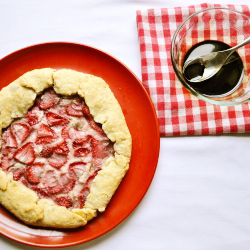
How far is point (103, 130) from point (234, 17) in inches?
49.8

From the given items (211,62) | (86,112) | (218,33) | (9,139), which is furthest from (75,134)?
(218,33)

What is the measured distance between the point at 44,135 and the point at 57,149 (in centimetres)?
13

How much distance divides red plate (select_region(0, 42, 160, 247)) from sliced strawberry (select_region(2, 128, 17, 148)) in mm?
357

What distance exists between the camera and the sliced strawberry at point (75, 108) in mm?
2087

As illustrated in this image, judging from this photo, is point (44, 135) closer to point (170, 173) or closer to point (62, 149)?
point (62, 149)

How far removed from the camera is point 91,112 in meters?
2.07

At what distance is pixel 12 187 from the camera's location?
1.98 meters

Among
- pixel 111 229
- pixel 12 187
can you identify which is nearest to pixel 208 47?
pixel 111 229

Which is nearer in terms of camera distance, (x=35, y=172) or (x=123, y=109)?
(x=35, y=172)

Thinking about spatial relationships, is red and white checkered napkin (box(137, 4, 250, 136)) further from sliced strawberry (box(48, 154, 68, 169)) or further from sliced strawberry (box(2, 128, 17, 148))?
sliced strawberry (box(2, 128, 17, 148))

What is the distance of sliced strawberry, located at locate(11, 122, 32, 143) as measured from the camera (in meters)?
2.07

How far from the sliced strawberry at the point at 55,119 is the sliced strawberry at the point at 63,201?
0.49m

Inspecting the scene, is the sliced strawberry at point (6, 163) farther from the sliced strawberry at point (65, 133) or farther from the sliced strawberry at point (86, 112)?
the sliced strawberry at point (86, 112)

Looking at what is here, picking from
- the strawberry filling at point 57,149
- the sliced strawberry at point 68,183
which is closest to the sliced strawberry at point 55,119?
the strawberry filling at point 57,149
